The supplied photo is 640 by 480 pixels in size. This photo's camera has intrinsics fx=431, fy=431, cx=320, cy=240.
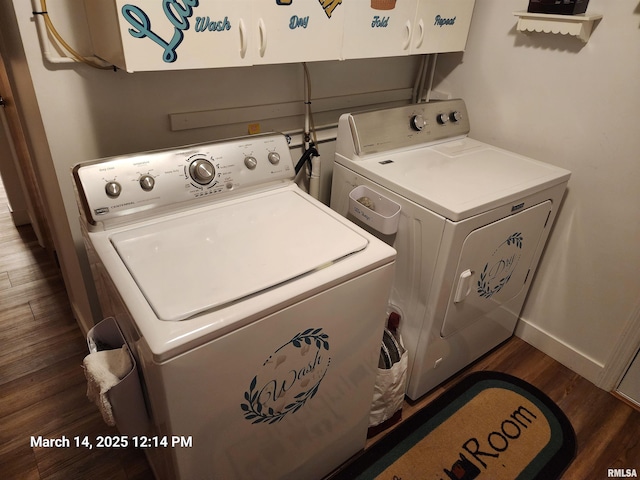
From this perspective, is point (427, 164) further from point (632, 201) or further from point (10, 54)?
point (10, 54)

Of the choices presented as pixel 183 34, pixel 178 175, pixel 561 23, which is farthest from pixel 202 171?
pixel 561 23

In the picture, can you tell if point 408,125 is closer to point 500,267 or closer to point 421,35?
point 421,35

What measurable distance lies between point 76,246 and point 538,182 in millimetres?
1667

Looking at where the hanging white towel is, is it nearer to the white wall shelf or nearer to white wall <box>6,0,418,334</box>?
white wall <box>6,0,418,334</box>

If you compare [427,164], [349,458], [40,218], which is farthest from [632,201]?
[40,218]

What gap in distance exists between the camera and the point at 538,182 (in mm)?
1576

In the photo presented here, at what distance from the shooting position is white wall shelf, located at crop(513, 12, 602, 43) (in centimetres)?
151

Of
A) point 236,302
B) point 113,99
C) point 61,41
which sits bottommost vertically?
point 236,302

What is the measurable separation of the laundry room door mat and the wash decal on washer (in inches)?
21.9

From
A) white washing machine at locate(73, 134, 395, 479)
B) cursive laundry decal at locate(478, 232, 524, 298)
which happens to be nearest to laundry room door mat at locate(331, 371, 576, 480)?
white washing machine at locate(73, 134, 395, 479)

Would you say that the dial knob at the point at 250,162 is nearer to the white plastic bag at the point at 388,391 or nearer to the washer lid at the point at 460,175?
the washer lid at the point at 460,175

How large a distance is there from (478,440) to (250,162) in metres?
1.35

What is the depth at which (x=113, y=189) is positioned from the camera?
118cm

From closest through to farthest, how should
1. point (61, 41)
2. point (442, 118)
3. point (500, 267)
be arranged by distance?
point (61, 41) → point (500, 267) → point (442, 118)
